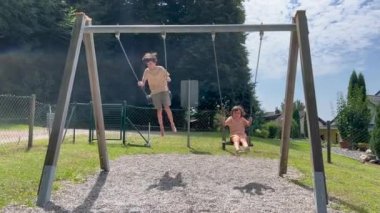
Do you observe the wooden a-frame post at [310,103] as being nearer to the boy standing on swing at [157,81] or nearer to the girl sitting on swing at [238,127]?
the boy standing on swing at [157,81]

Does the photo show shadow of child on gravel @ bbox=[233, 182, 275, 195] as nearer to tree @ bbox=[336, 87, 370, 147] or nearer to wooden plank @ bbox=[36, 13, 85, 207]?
wooden plank @ bbox=[36, 13, 85, 207]

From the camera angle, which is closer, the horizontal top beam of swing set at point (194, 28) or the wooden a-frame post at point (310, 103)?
the wooden a-frame post at point (310, 103)

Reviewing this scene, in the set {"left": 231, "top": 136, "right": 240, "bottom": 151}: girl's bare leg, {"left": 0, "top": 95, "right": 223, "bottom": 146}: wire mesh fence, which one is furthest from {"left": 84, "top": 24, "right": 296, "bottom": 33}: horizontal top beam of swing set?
{"left": 0, "top": 95, "right": 223, "bottom": 146}: wire mesh fence

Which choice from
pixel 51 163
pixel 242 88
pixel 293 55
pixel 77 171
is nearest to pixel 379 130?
pixel 242 88

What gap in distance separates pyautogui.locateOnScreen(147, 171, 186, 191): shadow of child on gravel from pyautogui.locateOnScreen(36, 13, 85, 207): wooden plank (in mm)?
1509

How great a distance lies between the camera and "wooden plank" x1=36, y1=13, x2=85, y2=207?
17.2 ft

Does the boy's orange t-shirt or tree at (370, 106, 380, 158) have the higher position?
the boy's orange t-shirt

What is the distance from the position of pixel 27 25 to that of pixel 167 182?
932 inches

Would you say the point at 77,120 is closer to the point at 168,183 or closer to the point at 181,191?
the point at 168,183

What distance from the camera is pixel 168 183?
263 inches

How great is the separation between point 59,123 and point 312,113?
10.5 ft

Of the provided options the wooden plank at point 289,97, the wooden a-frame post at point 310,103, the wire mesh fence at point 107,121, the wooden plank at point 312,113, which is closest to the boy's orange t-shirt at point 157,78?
the wooden plank at point 289,97

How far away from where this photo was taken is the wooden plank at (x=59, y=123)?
5.25 metres

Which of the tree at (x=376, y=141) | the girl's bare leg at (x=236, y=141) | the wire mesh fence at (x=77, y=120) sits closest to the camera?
the girl's bare leg at (x=236, y=141)
